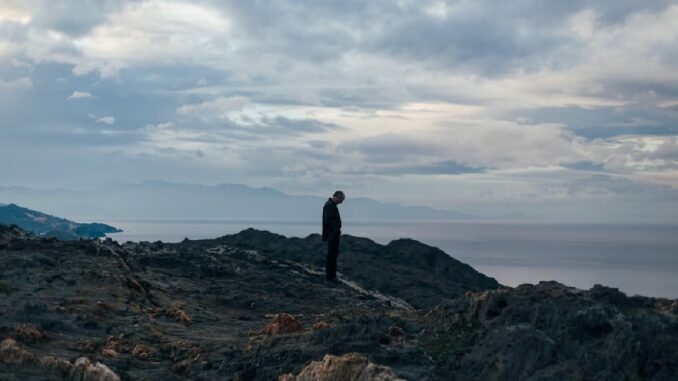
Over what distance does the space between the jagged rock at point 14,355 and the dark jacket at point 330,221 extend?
12182 mm

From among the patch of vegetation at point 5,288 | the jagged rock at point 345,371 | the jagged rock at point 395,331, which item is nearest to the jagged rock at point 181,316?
the patch of vegetation at point 5,288

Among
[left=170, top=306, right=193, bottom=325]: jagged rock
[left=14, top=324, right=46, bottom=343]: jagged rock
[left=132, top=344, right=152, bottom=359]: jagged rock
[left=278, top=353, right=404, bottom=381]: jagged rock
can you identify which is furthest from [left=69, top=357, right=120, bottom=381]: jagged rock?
[left=170, top=306, right=193, bottom=325]: jagged rock

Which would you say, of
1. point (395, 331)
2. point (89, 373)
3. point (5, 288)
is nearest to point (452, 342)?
point (395, 331)

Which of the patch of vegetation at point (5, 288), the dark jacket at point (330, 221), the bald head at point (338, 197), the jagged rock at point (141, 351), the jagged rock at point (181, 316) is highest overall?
the bald head at point (338, 197)

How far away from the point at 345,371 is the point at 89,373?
10.5ft

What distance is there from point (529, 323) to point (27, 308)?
9143 mm

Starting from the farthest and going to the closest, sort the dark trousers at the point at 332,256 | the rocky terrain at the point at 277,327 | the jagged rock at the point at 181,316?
the dark trousers at the point at 332,256
the jagged rock at the point at 181,316
the rocky terrain at the point at 277,327

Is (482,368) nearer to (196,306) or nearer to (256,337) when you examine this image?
(256,337)

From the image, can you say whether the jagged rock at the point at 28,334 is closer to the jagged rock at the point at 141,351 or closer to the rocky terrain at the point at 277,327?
the rocky terrain at the point at 277,327

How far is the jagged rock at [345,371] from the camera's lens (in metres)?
7.25

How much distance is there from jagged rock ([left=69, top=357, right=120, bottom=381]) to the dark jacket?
12.6 m

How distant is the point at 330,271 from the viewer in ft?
73.8

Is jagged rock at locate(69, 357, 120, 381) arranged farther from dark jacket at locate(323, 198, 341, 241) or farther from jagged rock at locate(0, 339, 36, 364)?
dark jacket at locate(323, 198, 341, 241)

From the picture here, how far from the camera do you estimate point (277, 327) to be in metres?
11.9
